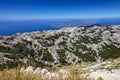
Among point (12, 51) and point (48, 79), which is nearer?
point (48, 79)

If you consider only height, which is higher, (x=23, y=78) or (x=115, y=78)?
(x=23, y=78)

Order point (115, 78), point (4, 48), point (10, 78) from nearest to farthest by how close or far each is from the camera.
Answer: point (10, 78) → point (115, 78) → point (4, 48)

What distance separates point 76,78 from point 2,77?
3.05 m

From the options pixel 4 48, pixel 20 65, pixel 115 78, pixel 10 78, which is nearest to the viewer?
pixel 10 78

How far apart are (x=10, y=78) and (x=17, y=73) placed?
16.6 inches

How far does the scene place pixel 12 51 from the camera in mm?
195625

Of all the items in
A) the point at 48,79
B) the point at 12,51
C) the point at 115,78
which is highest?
the point at 48,79

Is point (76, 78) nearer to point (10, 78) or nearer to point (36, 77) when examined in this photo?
point (36, 77)

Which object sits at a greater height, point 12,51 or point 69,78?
point 69,78

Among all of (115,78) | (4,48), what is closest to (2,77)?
(115,78)

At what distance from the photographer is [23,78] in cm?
857

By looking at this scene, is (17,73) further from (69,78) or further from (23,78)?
(69,78)

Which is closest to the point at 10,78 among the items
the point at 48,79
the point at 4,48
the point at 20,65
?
the point at 20,65

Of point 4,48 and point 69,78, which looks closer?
point 69,78
